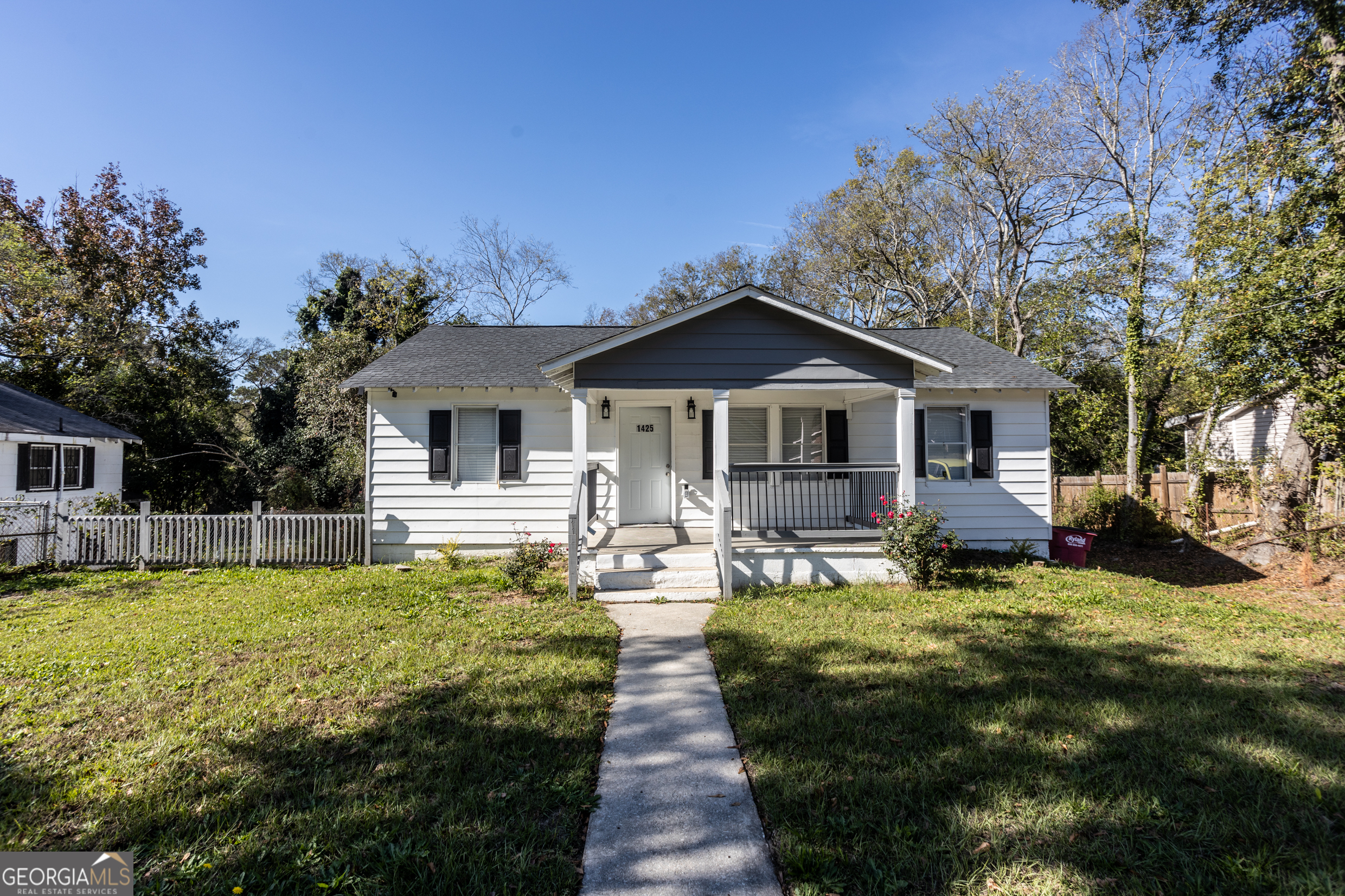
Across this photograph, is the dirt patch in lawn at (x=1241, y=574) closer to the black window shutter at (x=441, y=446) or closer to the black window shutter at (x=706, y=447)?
the black window shutter at (x=706, y=447)

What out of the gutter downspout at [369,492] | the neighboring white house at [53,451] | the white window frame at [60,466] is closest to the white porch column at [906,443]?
the gutter downspout at [369,492]

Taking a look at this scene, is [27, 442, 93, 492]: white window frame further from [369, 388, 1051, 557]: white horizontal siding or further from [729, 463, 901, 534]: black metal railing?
[729, 463, 901, 534]: black metal railing

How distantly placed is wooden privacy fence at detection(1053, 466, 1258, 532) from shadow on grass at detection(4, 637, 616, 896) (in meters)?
14.2

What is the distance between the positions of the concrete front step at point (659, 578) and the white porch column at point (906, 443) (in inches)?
121

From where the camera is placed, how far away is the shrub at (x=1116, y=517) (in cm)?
1263

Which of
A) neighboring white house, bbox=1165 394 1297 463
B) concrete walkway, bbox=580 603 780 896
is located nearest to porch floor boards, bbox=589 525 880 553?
concrete walkway, bbox=580 603 780 896

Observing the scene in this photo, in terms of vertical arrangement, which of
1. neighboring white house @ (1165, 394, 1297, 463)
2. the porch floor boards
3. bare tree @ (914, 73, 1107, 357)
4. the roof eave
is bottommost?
the porch floor boards

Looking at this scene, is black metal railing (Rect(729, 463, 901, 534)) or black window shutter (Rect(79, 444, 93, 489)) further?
black window shutter (Rect(79, 444, 93, 489))

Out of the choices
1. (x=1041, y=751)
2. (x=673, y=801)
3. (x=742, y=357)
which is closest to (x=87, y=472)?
(x=742, y=357)

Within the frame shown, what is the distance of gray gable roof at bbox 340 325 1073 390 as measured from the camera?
9.98m

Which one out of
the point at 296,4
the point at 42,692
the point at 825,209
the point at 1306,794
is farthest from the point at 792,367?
the point at 825,209

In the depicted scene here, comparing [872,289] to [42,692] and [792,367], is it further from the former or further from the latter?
[42,692]

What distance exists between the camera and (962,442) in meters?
10.5

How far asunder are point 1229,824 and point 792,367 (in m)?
6.29
